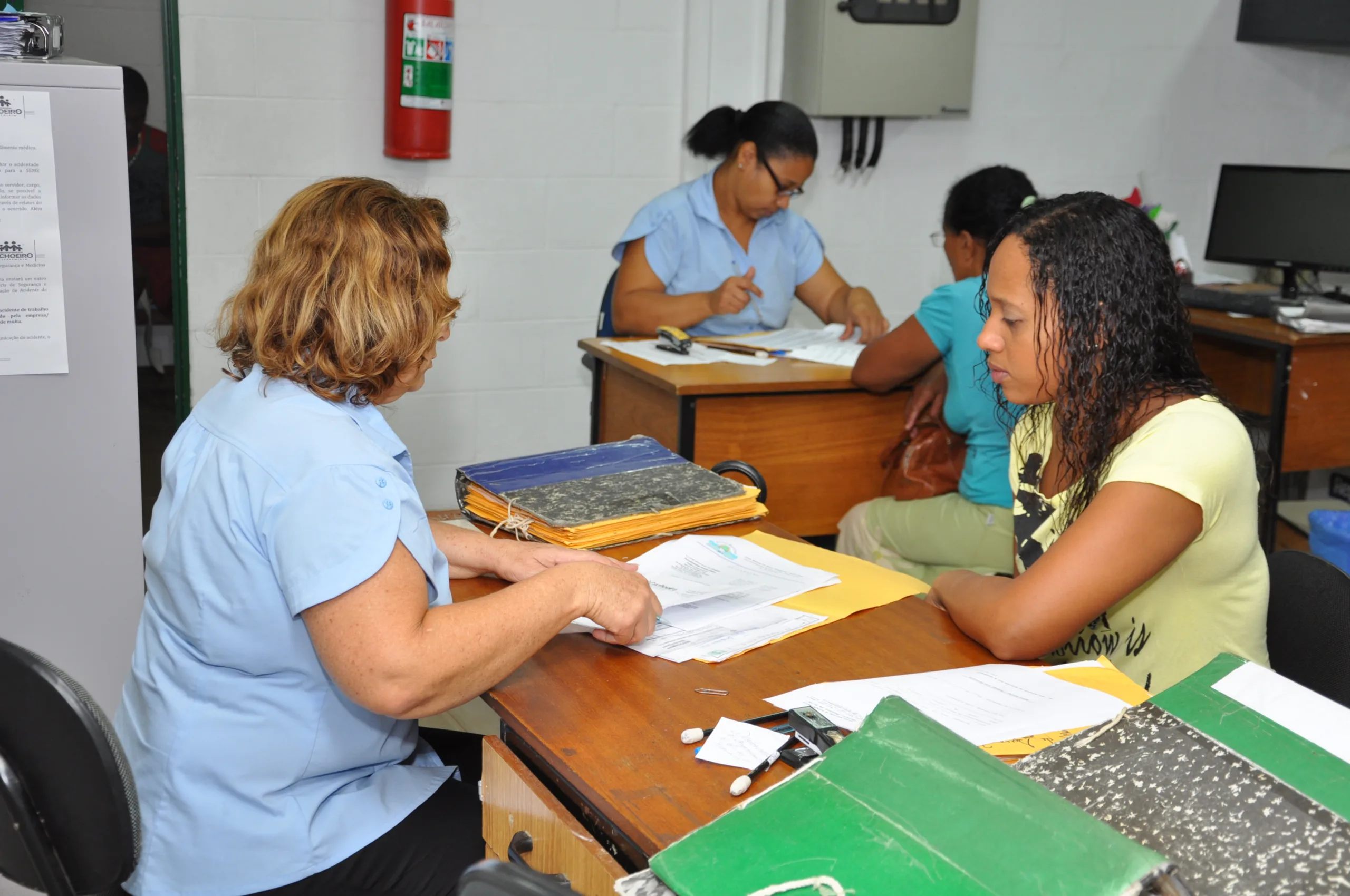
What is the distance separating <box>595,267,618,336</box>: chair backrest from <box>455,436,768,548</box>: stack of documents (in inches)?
57.3

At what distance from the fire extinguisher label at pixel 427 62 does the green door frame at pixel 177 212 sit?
0.60m

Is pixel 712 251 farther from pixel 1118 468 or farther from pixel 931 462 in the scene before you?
pixel 1118 468

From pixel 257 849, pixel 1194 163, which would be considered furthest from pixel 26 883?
pixel 1194 163

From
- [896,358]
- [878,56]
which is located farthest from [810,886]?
[878,56]

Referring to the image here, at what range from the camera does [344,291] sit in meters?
1.25

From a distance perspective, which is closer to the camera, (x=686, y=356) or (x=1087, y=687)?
(x=1087, y=687)

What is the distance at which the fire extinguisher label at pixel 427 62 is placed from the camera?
3.41m

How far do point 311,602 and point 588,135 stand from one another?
2.94 meters

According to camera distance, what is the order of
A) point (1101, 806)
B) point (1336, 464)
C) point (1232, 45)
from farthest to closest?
1. point (1232, 45)
2. point (1336, 464)
3. point (1101, 806)

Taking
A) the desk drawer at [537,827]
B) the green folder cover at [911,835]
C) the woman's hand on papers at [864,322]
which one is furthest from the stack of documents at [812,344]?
the green folder cover at [911,835]

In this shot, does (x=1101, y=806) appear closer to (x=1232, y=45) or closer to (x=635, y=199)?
(x=635, y=199)

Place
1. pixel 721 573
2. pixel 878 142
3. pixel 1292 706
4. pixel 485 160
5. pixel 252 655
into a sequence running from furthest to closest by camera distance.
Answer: pixel 878 142 < pixel 485 160 < pixel 721 573 < pixel 252 655 < pixel 1292 706

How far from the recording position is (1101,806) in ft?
2.94

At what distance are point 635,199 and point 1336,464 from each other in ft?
7.22
